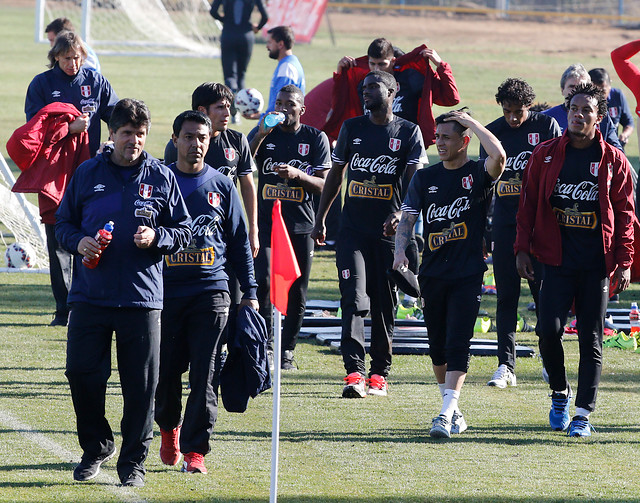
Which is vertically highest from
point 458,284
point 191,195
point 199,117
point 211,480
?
point 199,117

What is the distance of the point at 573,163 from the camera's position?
760cm

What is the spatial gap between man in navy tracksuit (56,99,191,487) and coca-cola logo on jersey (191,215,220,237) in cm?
25

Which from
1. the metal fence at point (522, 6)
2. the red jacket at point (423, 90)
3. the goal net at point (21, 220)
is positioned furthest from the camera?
the metal fence at point (522, 6)

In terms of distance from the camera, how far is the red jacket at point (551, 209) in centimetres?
753

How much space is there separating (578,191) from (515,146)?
1.46 meters

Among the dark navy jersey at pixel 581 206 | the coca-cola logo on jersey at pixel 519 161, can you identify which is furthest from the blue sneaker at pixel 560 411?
the coca-cola logo on jersey at pixel 519 161

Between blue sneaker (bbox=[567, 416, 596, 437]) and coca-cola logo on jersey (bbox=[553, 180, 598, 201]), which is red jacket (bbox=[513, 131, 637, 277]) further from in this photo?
blue sneaker (bbox=[567, 416, 596, 437])

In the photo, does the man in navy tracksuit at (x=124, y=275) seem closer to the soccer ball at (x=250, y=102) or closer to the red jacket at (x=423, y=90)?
the red jacket at (x=423, y=90)

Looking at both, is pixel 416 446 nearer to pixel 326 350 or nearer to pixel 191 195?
pixel 191 195

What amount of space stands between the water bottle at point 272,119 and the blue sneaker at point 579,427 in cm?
307

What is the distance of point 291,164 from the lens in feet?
30.8

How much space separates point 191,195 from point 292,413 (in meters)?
2.07

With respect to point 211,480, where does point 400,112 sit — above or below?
above

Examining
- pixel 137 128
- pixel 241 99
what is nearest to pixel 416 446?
pixel 137 128
